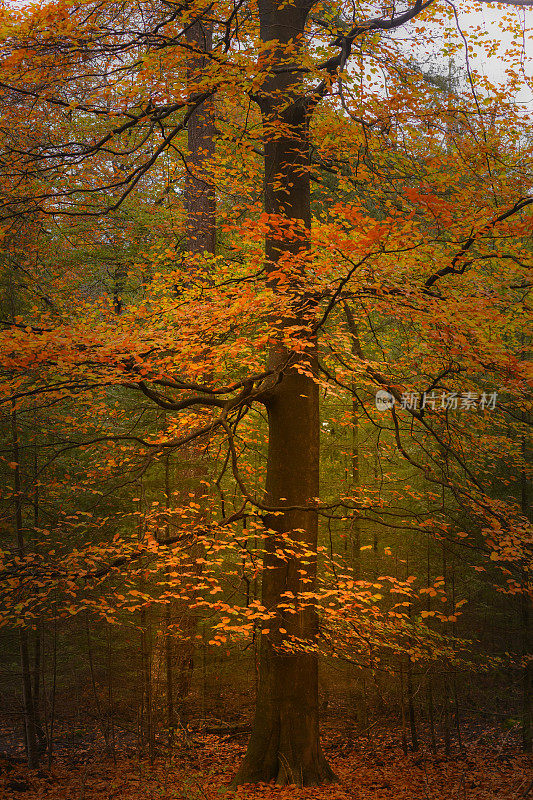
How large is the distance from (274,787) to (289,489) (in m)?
3.03

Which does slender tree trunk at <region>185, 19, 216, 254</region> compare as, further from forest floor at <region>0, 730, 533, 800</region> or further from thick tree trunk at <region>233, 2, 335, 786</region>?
forest floor at <region>0, 730, 533, 800</region>

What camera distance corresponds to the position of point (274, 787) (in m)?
5.99

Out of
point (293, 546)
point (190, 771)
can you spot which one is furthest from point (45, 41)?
point (190, 771)

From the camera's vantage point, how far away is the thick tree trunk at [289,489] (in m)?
6.23

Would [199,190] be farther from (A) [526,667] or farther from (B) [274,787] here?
(A) [526,667]

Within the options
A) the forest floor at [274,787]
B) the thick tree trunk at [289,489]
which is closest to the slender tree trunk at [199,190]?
the thick tree trunk at [289,489]

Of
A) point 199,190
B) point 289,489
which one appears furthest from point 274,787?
point 199,190

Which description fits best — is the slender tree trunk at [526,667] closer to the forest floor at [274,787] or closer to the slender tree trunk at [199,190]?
the forest floor at [274,787]

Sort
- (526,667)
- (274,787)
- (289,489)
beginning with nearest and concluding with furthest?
(274,787) < (289,489) < (526,667)

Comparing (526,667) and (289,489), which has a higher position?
(289,489)

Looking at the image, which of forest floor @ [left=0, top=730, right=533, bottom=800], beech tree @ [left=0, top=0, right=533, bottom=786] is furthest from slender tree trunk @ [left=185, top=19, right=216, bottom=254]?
forest floor @ [left=0, top=730, right=533, bottom=800]

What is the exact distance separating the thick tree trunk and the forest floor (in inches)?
15.2

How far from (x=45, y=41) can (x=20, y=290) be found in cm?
374

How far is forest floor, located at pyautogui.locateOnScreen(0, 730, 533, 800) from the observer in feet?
20.9
